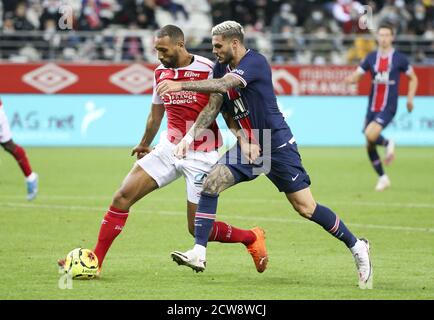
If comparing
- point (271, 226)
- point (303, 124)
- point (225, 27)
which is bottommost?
point (303, 124)

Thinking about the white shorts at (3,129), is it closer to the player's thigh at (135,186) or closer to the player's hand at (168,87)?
the player's thigh at (135,186)

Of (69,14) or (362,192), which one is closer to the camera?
(362,192)

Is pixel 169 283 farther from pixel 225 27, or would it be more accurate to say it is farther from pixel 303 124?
pixel 303 124

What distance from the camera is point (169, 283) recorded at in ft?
29.3

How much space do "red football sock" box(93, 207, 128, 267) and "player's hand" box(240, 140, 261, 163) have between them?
130 cm

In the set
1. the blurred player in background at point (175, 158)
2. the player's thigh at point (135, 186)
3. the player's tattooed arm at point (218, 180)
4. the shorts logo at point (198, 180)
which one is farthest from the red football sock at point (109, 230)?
the player's tattooed arm at point (218, 180)

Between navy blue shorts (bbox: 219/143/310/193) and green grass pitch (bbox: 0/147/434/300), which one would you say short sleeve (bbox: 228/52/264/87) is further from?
green grass pitch (bbox: 0/147/434/300)

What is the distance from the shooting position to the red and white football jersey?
9.56m

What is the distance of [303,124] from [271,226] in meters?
12.9

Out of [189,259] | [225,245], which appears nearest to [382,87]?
[225,245]

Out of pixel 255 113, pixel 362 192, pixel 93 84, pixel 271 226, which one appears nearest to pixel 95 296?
pixel 255 113

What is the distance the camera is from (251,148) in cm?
891

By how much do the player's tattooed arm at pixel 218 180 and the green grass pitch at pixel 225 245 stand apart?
32.4 inches
